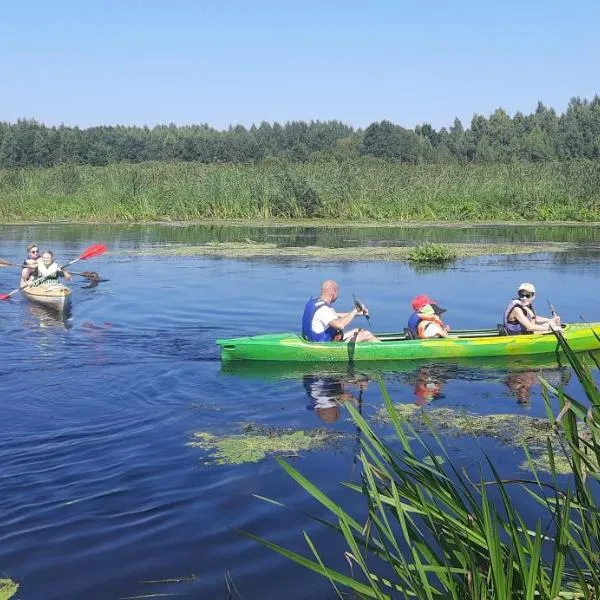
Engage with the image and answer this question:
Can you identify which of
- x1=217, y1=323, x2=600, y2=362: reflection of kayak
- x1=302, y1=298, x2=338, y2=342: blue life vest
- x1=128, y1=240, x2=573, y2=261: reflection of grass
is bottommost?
x1=217, y1=323, x2=600, y2=362: reflection of kayak

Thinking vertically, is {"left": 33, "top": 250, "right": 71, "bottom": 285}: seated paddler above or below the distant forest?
below

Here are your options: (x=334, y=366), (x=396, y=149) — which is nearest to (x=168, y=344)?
(x=334, y=366)

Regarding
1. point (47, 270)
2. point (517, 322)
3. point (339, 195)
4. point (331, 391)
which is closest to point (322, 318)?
point (331, 391)

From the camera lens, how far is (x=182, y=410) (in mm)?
8727

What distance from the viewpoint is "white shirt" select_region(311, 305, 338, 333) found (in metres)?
10.9

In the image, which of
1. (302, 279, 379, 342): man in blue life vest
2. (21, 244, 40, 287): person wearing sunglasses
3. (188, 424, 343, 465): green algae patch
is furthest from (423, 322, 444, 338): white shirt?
(21, 244, 40, 287): person wearing sunglasses

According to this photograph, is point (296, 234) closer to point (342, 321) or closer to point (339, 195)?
point (339, 195)

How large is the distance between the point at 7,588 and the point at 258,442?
2.95 meters

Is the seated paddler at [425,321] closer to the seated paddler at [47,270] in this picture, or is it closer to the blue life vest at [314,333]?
the blue life vest at [314,333]

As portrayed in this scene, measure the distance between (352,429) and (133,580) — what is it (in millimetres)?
3353

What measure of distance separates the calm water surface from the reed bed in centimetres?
1210

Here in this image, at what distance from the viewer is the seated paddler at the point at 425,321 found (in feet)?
36.0

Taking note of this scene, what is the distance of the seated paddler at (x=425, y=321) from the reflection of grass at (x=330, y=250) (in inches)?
395

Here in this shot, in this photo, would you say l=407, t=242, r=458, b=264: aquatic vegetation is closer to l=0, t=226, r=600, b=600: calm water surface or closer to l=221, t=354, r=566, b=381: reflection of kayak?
l=0, t=226, r=600, b=600: calm water surface
